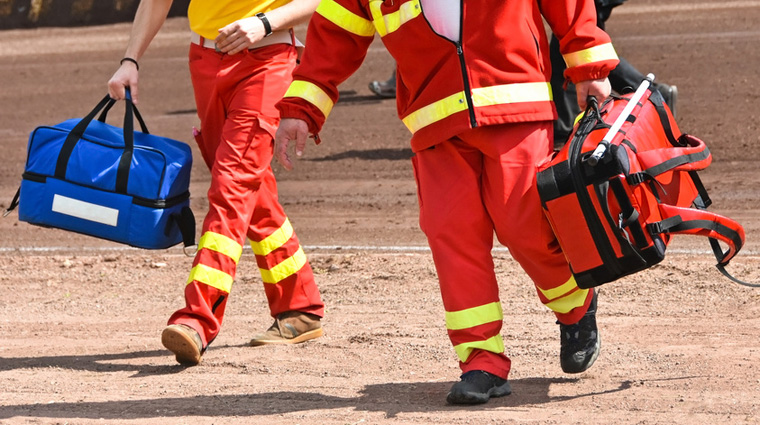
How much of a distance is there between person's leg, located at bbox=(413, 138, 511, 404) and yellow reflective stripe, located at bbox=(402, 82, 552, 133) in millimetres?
123

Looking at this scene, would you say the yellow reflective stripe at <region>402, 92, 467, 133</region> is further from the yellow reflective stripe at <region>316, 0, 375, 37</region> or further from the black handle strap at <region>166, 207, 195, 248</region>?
the black handle strap at <region>166, 207, 195, 248</region>

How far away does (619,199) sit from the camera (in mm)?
3852

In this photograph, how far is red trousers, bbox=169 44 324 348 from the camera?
4.88 meters

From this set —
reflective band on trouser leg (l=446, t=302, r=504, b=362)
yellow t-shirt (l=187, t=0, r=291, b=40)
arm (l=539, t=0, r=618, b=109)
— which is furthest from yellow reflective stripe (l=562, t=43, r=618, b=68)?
yellow t-shirt (l=187, t=0, r=291, b=40)

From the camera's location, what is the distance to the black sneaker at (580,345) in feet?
14.3

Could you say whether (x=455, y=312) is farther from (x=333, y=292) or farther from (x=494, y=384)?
(x=333, y=292)

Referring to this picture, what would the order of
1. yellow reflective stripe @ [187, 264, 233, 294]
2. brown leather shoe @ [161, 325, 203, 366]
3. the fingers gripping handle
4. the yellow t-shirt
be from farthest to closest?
1. the yellow t-shirt
2. yellow reflective stripe @ [187, 264, 233, 294]
3. brown leather shoe @ [161, 325, 203, 366]
4. the fingers gripping handle

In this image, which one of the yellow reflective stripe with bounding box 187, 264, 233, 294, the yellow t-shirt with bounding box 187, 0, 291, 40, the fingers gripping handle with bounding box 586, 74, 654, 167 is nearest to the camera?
the fingers gripping handle with bounding box 586, 74, 654, 167

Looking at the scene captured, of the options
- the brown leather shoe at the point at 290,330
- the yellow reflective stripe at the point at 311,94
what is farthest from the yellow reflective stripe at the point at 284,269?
the yellow reflective stripe at the point at 311,94

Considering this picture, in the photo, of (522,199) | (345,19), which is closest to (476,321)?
(522,199)

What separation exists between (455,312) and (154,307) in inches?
102

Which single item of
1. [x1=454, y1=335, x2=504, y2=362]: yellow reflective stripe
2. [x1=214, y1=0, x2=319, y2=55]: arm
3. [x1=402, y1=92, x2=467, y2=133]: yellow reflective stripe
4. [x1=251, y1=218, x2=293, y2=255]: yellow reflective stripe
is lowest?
[x1=454, y1=335, x2=504, y2=362]: yellow reflective stripe

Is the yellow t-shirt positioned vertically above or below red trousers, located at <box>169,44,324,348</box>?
above

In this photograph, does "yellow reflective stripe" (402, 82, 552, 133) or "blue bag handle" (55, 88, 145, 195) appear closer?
"yellow reflective stripe" (402, 82, 552, 133)
